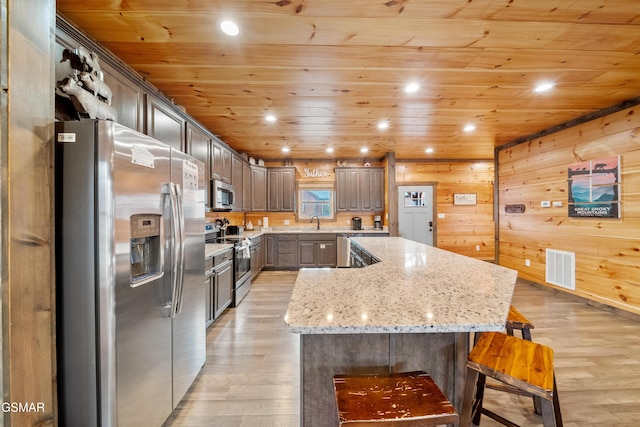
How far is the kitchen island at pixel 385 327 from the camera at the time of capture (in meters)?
0.95

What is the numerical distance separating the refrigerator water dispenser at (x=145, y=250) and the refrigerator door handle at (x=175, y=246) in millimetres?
78

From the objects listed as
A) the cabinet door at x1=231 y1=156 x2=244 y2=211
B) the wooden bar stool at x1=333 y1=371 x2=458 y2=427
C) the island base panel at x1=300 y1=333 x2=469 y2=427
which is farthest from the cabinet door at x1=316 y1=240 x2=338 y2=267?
the wooden bar stool at x1=333 y1=371 x2=458 y2=427

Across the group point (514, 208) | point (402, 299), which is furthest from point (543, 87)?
point (402, 299)

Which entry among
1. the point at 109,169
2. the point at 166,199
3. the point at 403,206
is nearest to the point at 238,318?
the point at 166,199

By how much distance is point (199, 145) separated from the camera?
10.9 feet

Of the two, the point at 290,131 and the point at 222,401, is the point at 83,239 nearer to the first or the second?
the point at 222,401

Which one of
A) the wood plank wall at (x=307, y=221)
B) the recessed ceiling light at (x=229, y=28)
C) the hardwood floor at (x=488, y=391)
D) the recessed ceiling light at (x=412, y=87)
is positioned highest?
the recessed ceiling light at (x=229, y=28)

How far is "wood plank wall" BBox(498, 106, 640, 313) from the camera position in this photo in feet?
10.5

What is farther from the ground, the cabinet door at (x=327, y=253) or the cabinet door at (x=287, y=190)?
the cabinet door at (x=287, y=190)

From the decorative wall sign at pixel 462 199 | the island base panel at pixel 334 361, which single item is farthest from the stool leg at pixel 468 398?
the decorative wall sign at pixel 462 199

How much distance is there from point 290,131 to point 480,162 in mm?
4972

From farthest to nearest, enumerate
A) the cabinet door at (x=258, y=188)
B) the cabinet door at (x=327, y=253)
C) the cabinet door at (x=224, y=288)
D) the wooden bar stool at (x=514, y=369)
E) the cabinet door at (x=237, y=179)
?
the cabinet door at (x=258, y=188)
the cabinet door at (x=327, y=253)
the cabinet door at (x=237, y=179)
the cabinet door at (x=224, y=288)
the wooden bar stool at (x=514, y=369)

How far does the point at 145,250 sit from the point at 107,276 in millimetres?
313

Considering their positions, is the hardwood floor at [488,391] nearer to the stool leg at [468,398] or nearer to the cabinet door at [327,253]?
the stool leg at [468,398]
